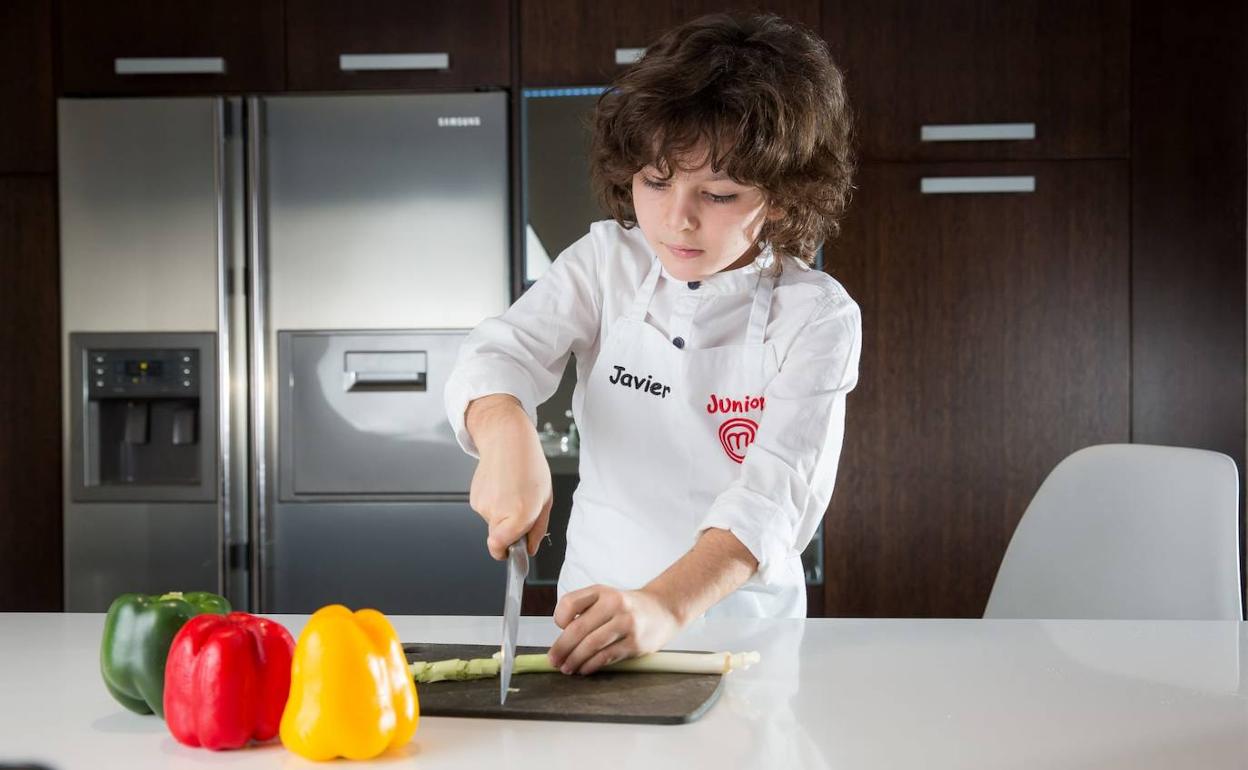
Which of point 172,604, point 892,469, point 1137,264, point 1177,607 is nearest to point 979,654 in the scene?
point 1177,607

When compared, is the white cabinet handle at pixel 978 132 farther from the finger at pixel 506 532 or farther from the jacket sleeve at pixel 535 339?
the finger at pixel 506 532

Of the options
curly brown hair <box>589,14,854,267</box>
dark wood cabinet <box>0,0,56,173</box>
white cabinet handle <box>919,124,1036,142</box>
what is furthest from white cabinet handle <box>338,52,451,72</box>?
curly brown hair <box>589,14,854,267</box>

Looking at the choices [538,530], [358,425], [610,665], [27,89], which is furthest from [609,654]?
[27,89]

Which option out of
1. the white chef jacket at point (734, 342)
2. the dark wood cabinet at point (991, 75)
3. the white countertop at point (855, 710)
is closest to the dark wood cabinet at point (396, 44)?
the dark wood cabinet at point (991, 75)

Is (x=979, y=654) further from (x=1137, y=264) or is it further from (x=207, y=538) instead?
(x=207, y=538)

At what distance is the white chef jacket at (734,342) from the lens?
1079 millimetres

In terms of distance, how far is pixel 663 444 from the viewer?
130 centimetres

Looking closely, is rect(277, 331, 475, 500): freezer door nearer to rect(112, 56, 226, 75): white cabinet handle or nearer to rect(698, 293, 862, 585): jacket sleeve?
rect(112, 56, 226, 75): white cabinet handle

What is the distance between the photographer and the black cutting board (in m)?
0.84

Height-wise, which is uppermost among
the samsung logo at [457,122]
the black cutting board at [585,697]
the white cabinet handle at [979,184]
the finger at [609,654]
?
the samsung logo at [457,122]

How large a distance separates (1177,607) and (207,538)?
195 cm

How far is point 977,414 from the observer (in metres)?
2.55

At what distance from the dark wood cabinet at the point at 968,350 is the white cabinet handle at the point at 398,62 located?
951 mm

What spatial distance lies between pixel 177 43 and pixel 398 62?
1.64 feet
